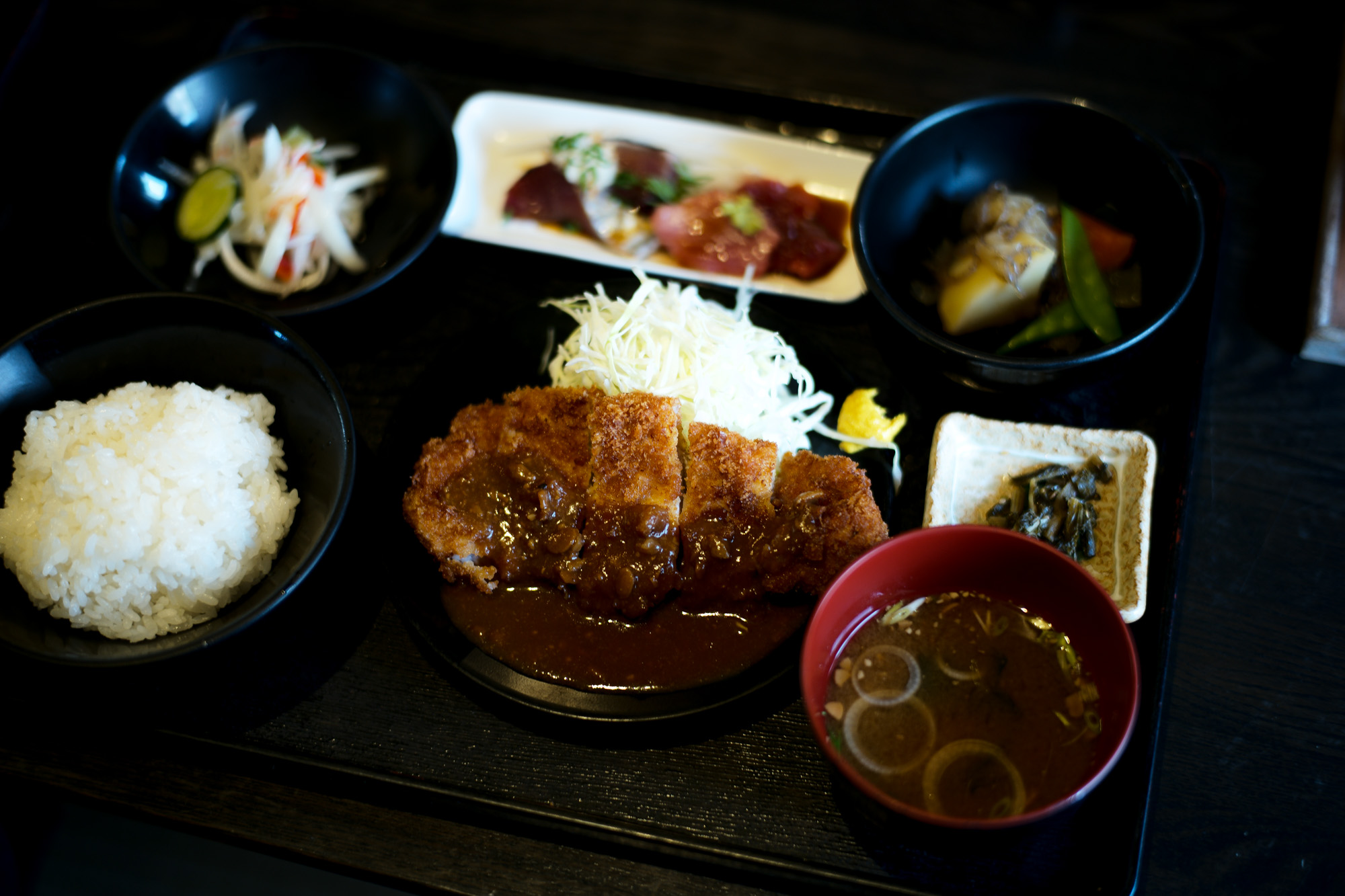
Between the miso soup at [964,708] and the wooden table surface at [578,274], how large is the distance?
0.29 m

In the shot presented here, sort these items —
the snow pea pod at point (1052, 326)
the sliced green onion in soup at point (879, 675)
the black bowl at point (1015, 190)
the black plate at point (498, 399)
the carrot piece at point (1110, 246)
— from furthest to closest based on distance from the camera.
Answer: the carrot piece at point (1110, 246), the snow pea pod at point (1052, 326), the black bowl at point (1015, 190), the black plate at point (498, 399), the sliced green onion in soup at point (879, 675)

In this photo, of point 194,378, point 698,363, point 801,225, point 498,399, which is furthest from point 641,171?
point 194,378

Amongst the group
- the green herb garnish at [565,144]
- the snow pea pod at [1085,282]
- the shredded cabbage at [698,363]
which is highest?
the green herb garnish at [565,144]

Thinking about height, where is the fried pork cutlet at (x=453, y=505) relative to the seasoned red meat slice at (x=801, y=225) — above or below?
below

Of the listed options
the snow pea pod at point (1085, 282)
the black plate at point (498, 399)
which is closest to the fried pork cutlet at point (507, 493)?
the black plate at point (498, 399)

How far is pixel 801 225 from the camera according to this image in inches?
106

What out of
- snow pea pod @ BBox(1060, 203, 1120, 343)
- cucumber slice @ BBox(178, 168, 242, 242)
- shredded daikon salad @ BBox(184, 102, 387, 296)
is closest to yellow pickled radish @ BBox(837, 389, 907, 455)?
snow pea pod @ BBox(1060, 203, 1120, 343)

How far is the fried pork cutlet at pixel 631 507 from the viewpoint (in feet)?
6.72

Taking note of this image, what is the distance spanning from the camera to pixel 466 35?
10.3ft

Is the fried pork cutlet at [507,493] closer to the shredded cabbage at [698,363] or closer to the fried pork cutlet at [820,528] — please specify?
the shredded cabbage at [698,363]

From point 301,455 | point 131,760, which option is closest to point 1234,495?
point 301,455

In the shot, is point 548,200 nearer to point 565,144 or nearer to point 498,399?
point 565,144

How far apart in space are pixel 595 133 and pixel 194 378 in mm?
1494

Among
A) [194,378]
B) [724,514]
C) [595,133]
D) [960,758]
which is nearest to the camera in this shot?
[960,758]
